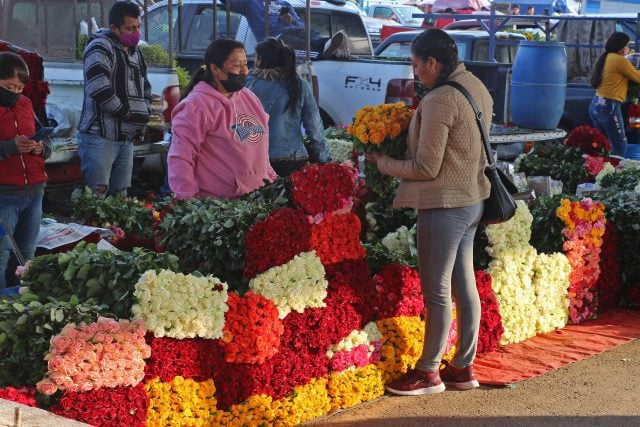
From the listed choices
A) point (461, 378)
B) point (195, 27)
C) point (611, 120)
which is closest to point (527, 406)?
point (461, 378)

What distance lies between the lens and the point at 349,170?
16.5 feet

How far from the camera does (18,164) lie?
18.0ft

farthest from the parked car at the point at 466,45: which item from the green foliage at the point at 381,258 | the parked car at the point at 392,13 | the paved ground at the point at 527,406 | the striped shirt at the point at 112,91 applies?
the parked car at the point at 392,13

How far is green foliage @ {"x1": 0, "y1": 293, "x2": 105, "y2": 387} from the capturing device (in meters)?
4.00

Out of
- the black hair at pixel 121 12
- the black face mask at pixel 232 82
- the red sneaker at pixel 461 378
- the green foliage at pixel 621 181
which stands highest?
the black hair at pixel 121 12

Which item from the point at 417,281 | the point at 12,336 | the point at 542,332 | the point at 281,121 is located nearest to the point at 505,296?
the point at 542,332

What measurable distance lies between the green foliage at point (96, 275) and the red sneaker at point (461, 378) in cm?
172

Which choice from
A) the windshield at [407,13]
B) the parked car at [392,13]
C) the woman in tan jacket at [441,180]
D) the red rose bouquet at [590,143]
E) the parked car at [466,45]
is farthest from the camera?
the windshield at [407,13]

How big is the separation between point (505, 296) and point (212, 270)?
2051 mm

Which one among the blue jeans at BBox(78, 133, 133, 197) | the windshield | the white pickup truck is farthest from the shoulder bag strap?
the windshield

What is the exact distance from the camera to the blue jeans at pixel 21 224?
217 inches

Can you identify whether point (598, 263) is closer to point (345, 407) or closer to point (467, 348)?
point (467, 348)

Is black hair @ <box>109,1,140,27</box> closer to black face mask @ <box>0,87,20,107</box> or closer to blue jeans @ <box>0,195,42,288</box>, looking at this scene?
black face mask @ <box>0,87,20,107</box>

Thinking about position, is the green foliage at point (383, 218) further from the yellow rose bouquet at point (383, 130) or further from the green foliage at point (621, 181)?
the green foliage at point (621, 181)
